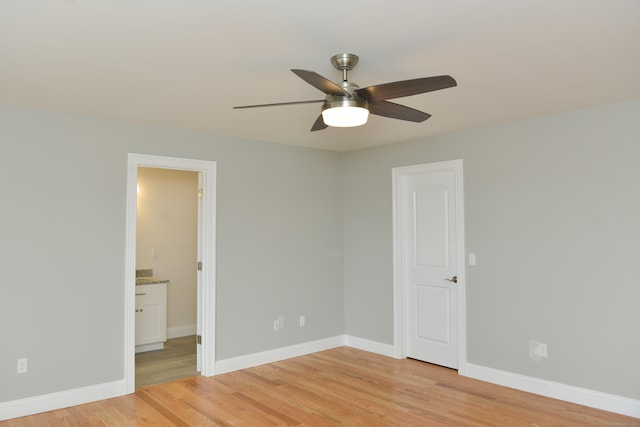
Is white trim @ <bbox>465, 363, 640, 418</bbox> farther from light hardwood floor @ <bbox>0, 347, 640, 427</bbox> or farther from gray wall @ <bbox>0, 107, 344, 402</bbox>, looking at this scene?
gray wall @ <bbox>0, 107, 344, 402</bbox>

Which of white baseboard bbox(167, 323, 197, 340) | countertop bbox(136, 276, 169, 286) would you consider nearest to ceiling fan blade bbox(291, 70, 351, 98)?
countertop bbox(136, 276, 169, 286)

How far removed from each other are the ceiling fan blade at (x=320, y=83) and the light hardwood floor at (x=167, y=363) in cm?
345

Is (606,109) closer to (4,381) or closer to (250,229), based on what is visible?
(250,229)

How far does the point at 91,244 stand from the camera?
13.4 feet

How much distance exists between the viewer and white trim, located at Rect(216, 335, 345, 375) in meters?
4.88

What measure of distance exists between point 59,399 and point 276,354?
85.6 inches

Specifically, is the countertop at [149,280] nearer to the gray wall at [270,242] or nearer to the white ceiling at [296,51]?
the gray wall at [270,242]

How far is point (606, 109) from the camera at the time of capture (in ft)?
12.5

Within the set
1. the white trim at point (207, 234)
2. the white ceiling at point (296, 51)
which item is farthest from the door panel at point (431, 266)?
the white trim at point (207, 234)

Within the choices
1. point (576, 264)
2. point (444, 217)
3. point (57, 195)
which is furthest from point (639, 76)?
point (57, 195)

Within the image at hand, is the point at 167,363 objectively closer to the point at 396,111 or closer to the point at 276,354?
the point at 276,354

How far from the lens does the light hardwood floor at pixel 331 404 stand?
3.60m

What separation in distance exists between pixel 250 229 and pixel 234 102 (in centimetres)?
182

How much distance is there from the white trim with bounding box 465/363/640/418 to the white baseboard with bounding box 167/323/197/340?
3.82 metres
